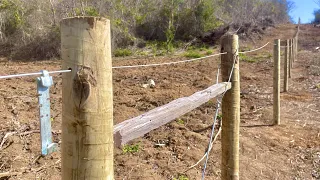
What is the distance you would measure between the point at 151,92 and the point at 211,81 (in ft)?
6.23

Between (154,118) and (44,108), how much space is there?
625 millimetres

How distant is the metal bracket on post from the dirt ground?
2.13 m

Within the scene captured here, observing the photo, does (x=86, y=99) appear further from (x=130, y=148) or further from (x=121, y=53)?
(x=121, y=53)

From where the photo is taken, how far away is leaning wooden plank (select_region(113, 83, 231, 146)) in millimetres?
1183

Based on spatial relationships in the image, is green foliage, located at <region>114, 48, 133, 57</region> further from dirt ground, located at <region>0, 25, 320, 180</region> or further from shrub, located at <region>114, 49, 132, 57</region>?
dirt ground, located at <region>0, 25, 320, 180</region>

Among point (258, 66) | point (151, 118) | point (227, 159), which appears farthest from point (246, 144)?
point (258, 66)

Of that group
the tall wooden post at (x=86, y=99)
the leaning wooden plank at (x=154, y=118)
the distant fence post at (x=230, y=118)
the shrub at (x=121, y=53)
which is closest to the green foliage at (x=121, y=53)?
the shrub at (x=121, y=53)

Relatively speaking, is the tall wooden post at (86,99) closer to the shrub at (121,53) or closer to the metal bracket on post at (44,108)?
the metal bracket on post at (44,108)

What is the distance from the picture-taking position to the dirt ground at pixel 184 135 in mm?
3105

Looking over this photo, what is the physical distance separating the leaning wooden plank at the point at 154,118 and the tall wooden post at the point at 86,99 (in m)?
0.18

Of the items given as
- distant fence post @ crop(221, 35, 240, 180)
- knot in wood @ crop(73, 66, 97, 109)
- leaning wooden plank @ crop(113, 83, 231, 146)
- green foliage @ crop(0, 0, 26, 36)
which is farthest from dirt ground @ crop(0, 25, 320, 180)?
green foliage @ crop(0, 0, 26, 36)

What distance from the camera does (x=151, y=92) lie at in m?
6.35

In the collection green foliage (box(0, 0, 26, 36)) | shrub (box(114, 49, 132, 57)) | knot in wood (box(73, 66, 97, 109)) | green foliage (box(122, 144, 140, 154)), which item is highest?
green foliage (box(0, 0, 26, 36))

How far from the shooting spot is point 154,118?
141 cm
